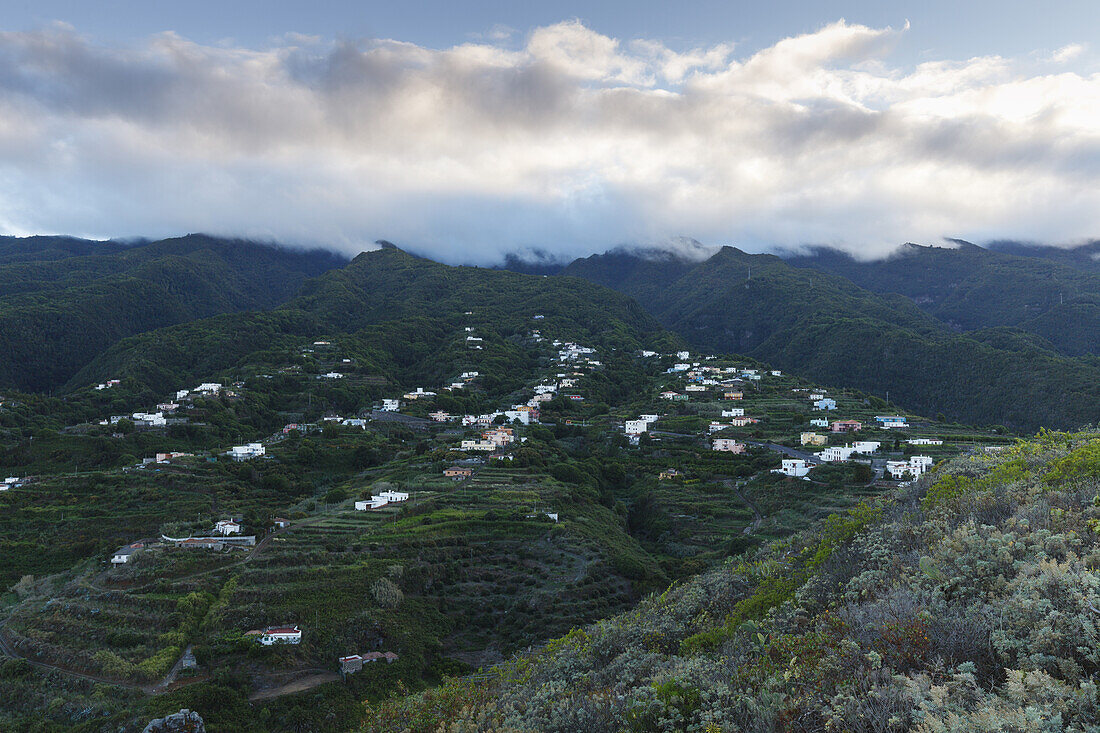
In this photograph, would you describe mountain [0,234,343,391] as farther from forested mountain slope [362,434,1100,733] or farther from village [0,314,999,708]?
forested mountain slope [362,434,1100,733]

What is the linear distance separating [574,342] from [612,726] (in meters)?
128

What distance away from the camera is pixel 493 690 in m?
9.27

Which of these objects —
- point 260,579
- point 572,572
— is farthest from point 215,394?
point 572,572

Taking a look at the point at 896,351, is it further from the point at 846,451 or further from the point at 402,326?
the point at 402,326

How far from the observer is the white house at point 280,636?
2656 cm

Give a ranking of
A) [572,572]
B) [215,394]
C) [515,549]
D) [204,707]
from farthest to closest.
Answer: [215,394] < [515,549] < [572,572] < [204,707]

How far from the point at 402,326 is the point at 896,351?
109152 mm

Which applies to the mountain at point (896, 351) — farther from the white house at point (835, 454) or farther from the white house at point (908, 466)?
the white house at point (908, 466)

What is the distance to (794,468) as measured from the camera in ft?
167

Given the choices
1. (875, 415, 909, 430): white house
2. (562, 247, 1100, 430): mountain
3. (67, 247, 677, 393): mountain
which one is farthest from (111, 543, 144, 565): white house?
(562, 247, 1100, 430): mountain

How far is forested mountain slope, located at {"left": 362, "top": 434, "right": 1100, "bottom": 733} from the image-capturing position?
4125 mm

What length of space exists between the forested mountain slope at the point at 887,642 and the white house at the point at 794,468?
42.6m

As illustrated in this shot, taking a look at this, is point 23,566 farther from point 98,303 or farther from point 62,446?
point 98,303

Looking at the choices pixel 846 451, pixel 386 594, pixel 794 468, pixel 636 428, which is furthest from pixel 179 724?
pixel 636 428
